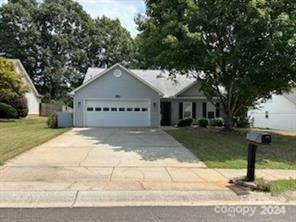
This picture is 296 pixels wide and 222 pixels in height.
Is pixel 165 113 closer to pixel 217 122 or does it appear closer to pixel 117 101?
pixel 217 122

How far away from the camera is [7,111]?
38.9 m

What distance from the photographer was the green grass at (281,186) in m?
9.57

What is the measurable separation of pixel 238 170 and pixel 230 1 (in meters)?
10.2

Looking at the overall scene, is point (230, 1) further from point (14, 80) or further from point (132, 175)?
point (14, 80)

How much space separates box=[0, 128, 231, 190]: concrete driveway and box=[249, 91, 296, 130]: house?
17696mm

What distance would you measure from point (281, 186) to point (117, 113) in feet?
75.7

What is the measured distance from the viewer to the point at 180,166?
44.5 ft

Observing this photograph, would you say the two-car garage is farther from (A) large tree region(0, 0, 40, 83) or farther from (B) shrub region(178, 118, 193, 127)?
(A) large tree region(0, 0, 40, 83)

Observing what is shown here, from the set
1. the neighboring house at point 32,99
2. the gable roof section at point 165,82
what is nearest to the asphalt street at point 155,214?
the gable roof section at point 165,82

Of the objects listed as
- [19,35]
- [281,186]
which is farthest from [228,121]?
[19,35]

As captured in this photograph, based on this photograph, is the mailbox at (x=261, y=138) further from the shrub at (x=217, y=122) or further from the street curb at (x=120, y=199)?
the shrub at (x=217, y=122)

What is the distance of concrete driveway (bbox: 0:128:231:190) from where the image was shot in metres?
10.2

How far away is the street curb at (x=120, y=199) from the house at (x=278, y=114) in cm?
2514

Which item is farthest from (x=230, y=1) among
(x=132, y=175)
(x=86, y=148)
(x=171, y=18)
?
(x=132, y=175)
